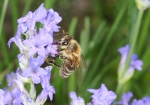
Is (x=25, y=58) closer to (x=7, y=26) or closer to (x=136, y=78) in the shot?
(x=136, y=78)

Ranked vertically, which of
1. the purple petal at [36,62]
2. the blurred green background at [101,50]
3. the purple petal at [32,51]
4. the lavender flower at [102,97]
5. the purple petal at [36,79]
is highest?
the blurred green background at [101,50]

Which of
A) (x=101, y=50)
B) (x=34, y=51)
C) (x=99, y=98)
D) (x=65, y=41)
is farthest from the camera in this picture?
(x=101, y=50)

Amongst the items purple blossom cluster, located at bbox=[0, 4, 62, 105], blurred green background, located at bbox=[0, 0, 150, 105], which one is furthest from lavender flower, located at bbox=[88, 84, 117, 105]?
blurred green background, located at bbox=[0, 0, 150, 105]

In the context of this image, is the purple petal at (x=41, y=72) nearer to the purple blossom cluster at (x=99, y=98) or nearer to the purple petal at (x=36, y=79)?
the purple petal at (x=36, y=79)

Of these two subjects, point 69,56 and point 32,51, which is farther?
point 69,56

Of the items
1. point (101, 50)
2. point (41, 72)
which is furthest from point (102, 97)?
point (101, 50)

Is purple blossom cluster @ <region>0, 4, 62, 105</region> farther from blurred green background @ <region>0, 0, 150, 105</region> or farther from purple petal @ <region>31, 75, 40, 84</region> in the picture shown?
blurred green background @ <region>0, 0, 150, 105</region>

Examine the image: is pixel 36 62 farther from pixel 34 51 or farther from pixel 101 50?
pixel 101 50

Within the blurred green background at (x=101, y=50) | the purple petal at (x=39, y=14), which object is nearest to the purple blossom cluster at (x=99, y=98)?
the purple petal at (x=39, y=14)

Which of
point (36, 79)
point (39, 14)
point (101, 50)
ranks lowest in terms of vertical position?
point (36, 79)

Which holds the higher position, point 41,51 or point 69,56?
point 69,56

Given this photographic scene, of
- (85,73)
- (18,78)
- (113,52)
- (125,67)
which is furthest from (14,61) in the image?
(18,78)
